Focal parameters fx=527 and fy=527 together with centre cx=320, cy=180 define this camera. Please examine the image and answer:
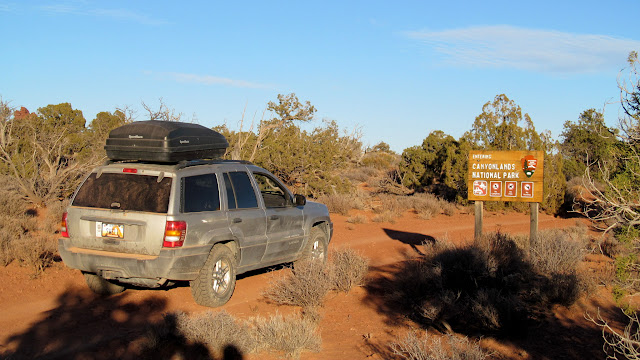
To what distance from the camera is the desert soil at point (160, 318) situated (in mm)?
5688

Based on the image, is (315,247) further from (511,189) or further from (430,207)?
(430,207)

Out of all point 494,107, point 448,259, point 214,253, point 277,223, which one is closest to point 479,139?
point 494,107

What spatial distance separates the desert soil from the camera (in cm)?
569

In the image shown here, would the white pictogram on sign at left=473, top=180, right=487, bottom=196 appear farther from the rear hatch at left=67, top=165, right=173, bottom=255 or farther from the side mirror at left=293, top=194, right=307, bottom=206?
the rear hatch at left=67, top=165, right=173, bottom=255

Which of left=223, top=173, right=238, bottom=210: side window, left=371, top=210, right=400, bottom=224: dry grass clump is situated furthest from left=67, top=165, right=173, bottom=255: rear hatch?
left=371, top=210, right=400, bottom=224: dry grass clump

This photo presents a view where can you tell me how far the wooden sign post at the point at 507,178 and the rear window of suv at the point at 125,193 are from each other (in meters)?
6.79

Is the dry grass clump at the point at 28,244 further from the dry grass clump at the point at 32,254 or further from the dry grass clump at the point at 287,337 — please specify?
the dry grass clump at the point at 287,337

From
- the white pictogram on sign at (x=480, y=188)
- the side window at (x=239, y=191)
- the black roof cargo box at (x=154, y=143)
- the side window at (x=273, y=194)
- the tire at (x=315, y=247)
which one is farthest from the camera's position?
the white pictogram on sign at (x=480, y=188)

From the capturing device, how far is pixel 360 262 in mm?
9109

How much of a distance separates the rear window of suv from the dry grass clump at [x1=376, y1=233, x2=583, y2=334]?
12.5 feet

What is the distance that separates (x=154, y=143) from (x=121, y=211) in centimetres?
99

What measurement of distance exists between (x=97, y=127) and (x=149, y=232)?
2161 centimetres

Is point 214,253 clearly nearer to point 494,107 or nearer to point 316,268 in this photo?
point 316,268

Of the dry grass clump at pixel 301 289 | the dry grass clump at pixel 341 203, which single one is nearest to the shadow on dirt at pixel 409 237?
the dry grass clump at pixel 341 203
